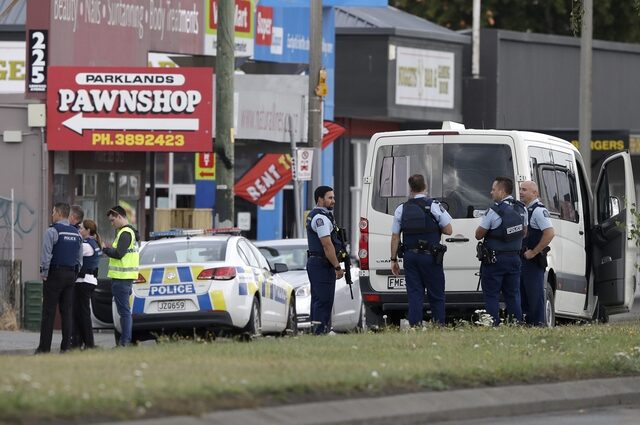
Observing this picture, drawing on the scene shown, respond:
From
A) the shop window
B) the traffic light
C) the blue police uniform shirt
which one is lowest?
the blue police uniform shirt

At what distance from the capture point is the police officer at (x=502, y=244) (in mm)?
17875

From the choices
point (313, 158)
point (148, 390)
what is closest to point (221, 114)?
point (313, 158)

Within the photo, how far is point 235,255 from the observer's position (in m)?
19.6

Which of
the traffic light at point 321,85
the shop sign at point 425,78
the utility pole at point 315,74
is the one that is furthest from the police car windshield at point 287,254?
the shop sign at point 425,78

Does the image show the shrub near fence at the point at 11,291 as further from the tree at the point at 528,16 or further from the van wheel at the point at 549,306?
the tree at the point at 528,16

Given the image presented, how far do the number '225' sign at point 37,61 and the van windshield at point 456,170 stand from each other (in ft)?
28.5

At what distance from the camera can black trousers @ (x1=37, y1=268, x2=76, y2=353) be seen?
17875 mm

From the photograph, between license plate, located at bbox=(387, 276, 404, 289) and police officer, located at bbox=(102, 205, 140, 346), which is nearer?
police officer, located at bbox=(102, 205, 140, 346)

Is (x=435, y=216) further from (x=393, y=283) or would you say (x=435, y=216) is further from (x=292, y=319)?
(x=292, y=319)

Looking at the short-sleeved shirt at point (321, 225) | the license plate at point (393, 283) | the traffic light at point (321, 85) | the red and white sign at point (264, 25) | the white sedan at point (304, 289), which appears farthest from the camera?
the red and white sign at point (264, 25)

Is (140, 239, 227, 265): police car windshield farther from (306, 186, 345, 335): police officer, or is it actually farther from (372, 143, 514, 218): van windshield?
(372, 143, 514, 218): van windshield

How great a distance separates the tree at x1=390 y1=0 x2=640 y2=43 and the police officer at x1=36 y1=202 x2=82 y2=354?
37.9 metres

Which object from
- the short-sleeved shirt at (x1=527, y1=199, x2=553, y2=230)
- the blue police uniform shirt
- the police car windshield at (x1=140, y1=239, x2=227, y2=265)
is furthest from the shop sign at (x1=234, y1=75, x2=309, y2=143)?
the blue police uniform shirt

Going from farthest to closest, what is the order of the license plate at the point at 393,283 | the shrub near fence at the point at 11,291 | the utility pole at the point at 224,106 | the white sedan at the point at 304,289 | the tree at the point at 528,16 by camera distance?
the tree at the point at 528,16, the shrub near fence at the point at 11,291, the utility pole at the point at 224,106, the white sedan at the point at 304,289, the license plate at the point at 393,283
